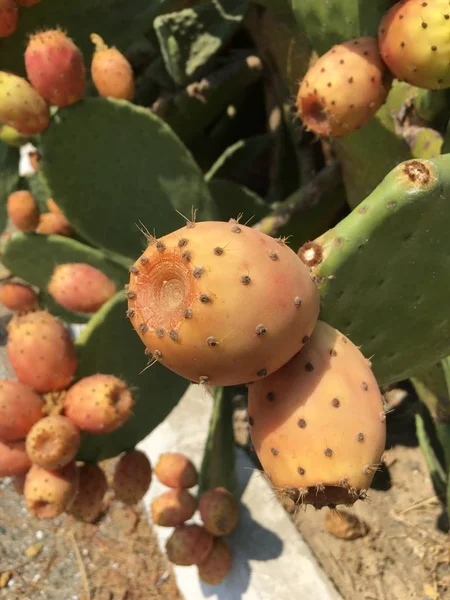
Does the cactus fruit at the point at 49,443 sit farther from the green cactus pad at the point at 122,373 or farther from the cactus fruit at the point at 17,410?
the green cactus pad at the point at 122,373

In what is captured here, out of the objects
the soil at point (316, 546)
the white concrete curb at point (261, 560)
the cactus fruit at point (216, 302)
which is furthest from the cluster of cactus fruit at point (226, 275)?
the soil at point (316, 546)

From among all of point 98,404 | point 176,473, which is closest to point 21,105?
point 98,404

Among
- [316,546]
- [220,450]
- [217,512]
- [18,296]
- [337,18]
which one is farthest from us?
[18,296]

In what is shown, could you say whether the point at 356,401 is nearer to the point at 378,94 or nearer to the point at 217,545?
the point at 378,94

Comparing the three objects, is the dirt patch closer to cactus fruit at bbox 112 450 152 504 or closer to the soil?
the soil

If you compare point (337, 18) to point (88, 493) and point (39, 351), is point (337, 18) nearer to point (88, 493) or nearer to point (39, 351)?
point (39, 351)

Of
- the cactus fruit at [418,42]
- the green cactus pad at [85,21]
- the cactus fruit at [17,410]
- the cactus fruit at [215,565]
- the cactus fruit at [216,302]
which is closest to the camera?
the cactus fruit at [216,302]

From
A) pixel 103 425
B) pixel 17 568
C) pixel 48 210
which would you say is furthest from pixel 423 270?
pixel 17 568
